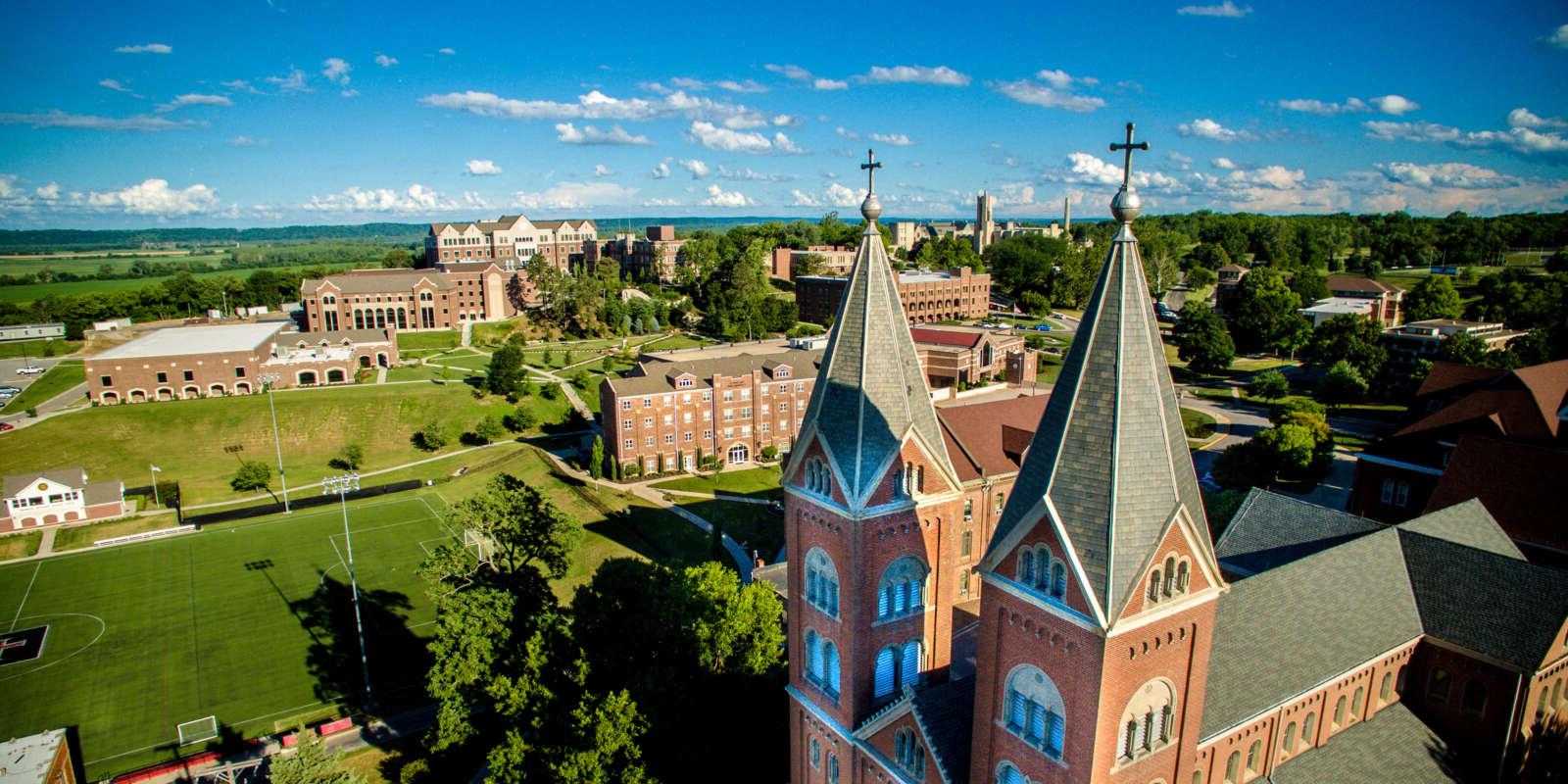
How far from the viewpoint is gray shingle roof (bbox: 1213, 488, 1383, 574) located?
1527 inches

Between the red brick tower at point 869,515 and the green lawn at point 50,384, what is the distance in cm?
12728

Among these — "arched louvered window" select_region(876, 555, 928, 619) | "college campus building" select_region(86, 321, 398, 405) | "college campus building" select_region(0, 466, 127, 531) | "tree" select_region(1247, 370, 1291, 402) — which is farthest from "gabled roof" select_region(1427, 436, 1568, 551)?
"college campus building" select_region(86, 321, 398, 405)

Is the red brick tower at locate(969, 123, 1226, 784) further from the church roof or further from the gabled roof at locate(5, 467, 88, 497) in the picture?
the gabled roof at locate(5, 467, 88, 497)

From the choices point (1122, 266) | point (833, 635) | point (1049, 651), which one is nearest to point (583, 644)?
point (833, 635)

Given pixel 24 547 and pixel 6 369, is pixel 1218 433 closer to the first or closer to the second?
pixel 24 547

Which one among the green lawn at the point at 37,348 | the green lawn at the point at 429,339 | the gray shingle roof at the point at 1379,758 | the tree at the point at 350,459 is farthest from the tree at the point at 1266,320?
the green lawn at the point at 37,348

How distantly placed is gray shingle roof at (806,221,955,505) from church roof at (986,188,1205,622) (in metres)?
6.71

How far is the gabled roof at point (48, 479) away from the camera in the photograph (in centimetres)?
7850

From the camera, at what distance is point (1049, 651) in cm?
2144

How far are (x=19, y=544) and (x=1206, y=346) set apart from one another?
508 feet

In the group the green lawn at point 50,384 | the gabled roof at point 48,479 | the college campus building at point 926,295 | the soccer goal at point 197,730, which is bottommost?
the soccer goal at point 197,730

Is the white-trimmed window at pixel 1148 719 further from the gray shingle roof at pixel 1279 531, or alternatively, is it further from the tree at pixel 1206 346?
the tree at pixel 1206 346

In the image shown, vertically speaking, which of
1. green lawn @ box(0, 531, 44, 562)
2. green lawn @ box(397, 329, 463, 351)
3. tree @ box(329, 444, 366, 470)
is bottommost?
green lawn @ box(0, 531, 44, 562)

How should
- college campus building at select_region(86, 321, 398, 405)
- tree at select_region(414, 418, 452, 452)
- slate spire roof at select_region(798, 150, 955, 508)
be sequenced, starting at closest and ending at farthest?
slate spire roof at select_region(798, 150, 955, 508)
tree at select_region(414, 418, 452, 452)
college campus building at select_region(86, 321, 398, 405)
